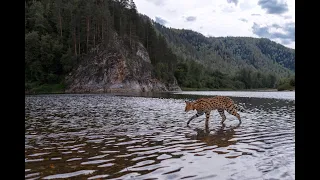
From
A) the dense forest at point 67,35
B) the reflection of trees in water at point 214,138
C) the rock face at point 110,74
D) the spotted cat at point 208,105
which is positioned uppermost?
the dense forest at point 67,35

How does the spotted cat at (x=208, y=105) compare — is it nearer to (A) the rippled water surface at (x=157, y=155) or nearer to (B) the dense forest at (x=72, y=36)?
(A) the rippled water surface at (x=157, y=155)

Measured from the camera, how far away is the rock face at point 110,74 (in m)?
89.2

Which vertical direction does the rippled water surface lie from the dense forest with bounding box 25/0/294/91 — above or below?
below

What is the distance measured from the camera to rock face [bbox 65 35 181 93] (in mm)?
89188

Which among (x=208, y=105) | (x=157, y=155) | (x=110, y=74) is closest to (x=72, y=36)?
(x=110, y=74)

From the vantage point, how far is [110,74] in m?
91.4

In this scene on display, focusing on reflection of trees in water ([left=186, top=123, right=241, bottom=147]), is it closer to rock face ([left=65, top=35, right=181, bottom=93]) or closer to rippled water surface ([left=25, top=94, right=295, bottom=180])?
rippled water surface ([left=25, top=94, right=295, bottom=180])

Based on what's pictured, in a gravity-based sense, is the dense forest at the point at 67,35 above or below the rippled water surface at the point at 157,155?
above

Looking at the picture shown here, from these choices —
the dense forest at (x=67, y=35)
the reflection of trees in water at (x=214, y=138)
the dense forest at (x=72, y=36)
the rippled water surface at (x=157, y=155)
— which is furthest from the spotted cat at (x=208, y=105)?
the dense forest at (x=67, y=35)

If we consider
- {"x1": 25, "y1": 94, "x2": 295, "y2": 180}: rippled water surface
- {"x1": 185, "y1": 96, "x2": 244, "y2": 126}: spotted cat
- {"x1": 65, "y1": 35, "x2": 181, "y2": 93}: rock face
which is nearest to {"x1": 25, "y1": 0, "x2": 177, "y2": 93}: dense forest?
{"x1": 65, "y1": 35, "x2": 181, "y2": 93}: rock face
